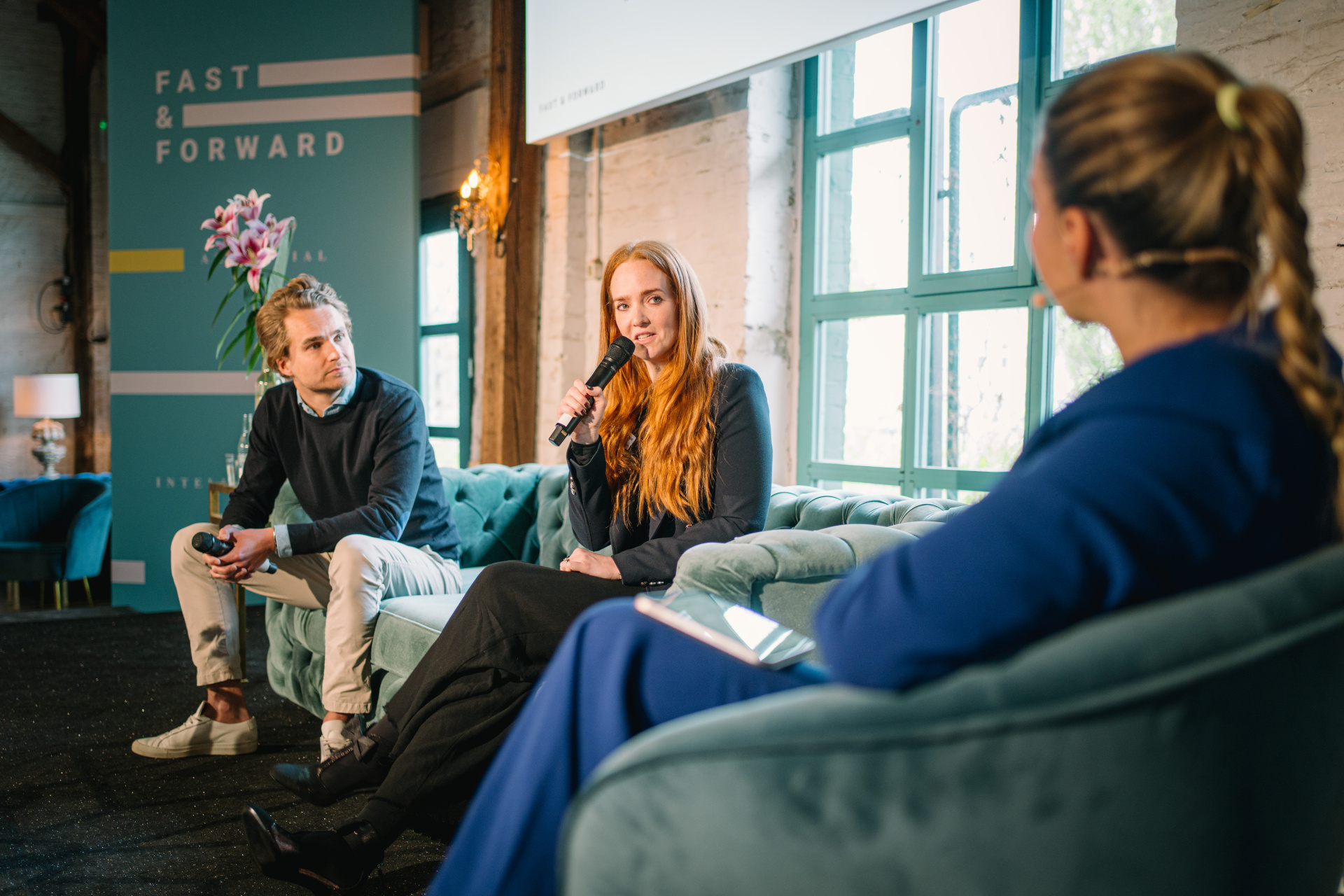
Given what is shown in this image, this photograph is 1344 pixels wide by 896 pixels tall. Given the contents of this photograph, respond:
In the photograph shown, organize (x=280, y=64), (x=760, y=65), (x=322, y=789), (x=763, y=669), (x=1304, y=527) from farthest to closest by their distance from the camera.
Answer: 1. (x=280, y=64)
2. (x=760, y=65)
3. (x=322, y=789)
4. (x=763, y=669)
5. (x=1304, y=527)

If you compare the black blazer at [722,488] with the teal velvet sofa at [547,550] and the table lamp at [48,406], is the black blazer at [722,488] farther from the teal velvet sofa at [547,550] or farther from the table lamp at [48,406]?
the table lamp at [48,406]

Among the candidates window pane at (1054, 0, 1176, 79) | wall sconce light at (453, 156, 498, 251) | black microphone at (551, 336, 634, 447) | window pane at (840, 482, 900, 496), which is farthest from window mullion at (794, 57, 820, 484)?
black microphone at (551, 336, 634, 447)

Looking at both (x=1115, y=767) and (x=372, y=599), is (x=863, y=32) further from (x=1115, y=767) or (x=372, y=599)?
(x=1115, y=767)

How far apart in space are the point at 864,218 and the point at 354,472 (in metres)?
2.20

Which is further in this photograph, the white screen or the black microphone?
the white screen

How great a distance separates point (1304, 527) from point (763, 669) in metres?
0.48

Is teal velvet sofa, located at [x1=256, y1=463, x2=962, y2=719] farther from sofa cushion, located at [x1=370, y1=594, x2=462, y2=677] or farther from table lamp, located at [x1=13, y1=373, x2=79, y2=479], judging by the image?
table lamp, located at [x1=13, y1=373, x2=79, y2=479]

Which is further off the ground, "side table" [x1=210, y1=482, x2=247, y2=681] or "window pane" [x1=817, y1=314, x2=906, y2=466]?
"window pane" [x1=817, y1=314, x2=906, y2=466]

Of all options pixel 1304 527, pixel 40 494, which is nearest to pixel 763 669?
pixel 1304 527

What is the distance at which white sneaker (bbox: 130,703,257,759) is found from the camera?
2461mm

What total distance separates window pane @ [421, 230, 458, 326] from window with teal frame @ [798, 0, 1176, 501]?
97.4 inches

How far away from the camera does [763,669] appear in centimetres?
96

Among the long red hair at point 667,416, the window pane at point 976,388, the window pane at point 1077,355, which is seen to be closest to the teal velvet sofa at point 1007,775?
the long red hair at point 667,416

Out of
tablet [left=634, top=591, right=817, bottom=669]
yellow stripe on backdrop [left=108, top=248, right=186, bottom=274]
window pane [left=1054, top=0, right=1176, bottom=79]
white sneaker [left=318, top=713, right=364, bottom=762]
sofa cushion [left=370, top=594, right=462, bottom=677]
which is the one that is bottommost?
white sneaker [left=318, top=713, right=364, bottom=762]
